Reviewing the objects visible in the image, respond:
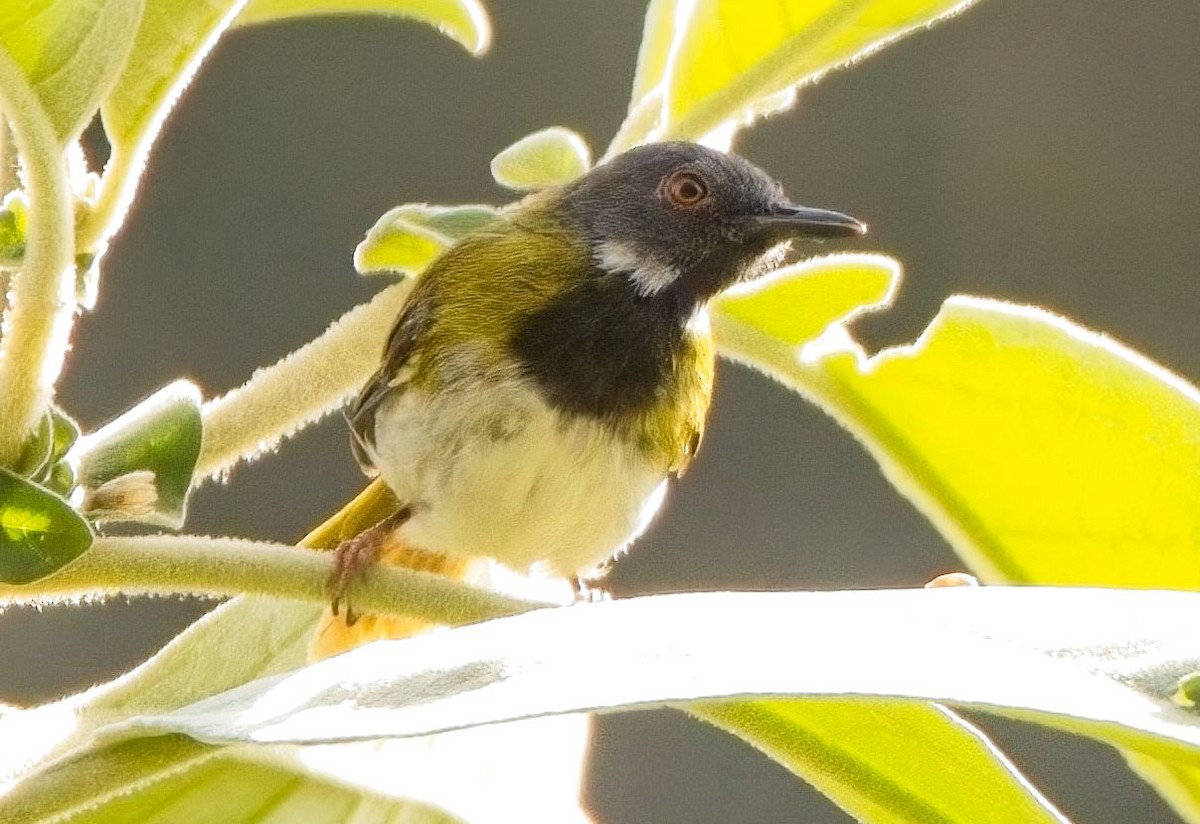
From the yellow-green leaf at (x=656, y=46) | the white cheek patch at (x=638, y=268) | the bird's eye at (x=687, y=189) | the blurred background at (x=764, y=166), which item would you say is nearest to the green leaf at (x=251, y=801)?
the yellow-green leaf at (x=656, y=46)

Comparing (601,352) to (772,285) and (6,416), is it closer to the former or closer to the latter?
(772,285)

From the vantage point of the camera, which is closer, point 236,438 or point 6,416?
point 6,416

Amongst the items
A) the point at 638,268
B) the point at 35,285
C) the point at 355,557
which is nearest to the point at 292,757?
the point at 355,557

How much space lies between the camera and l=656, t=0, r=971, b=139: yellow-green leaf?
36.5 inches

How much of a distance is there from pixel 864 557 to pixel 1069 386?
2.47m

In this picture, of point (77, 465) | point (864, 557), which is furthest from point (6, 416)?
point (864, 557)

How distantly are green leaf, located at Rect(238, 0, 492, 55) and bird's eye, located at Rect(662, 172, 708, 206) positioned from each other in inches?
20.0

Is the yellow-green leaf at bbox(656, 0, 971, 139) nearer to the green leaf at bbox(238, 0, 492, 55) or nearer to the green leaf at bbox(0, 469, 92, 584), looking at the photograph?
the green leaf at bbox(238, 0, 492, 55)

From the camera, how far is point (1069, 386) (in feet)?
2.85

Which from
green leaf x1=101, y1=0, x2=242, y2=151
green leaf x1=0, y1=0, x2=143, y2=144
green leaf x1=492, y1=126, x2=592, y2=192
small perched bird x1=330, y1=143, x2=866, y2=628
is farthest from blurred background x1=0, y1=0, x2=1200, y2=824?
green leaf x1=0, y1=0, x2=143, y2=144

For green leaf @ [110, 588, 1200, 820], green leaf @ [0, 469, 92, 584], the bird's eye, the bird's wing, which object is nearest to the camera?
green leaf @ [110, 588, 1200, 820]

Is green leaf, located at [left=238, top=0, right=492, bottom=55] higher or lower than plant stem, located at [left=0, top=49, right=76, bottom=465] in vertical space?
higher

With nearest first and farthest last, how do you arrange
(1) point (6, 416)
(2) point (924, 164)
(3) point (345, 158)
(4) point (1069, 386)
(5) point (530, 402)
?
(1) point (6, 416)
(4) point (1069, 386)
(5) point (530, 402)
(3) point (345, 158)
(2) point (924, 164)

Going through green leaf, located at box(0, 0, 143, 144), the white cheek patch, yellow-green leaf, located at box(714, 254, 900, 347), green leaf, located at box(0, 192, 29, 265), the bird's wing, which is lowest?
green leaf, located at box(0, 192, 29, 265)
